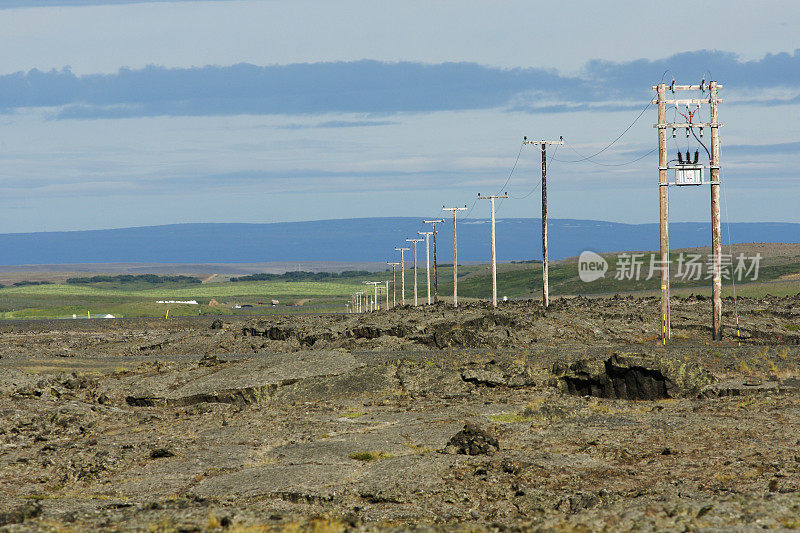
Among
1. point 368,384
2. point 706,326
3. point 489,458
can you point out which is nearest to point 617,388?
point 368,384

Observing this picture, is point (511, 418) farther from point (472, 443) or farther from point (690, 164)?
point (690, 164)

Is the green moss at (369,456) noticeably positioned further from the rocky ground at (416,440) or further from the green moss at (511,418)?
the green moss at (511,418)

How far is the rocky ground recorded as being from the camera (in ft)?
49.9

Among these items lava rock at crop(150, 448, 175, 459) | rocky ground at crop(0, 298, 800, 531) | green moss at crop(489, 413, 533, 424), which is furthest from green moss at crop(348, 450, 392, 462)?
green moss at crop(489, 413, 533, 424)

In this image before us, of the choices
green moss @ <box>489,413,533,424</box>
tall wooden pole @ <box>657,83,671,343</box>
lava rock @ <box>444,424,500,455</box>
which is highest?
tall wooden pole @ <box>657,83,671,343</box>

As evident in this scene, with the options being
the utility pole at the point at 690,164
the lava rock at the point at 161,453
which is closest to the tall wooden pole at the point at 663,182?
the utility pole at the point at 690,164

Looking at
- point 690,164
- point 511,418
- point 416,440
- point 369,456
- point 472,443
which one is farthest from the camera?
point 690,164

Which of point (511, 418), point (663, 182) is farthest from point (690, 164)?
point (511, 418)

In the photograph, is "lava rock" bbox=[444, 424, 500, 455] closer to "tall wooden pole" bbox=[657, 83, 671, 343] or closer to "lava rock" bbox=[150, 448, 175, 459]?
"lava rock" bbox=[150, 448, 175, 459]

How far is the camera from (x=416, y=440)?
76.3 feet

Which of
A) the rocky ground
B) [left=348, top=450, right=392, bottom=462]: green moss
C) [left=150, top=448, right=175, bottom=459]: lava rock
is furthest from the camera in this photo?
[left=150, top=448, right=175, bottom=459]: lava rock

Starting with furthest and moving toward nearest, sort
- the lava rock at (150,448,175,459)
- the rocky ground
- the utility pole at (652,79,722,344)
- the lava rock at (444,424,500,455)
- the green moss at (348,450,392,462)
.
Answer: the utility pole at (652,79,722,344) < the lava rock at (150,448,175,459) < the green moss at (348,450,392,462) < the lava rock at (444,424,500,455) < the rocky ground

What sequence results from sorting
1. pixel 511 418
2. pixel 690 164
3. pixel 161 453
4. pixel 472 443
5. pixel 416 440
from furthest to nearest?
pixel 690 164, pixel 511 418, pixel 416 440, pixel 161 453, pixel 472 443

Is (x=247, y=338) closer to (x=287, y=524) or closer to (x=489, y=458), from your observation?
(x=489, y=458)
